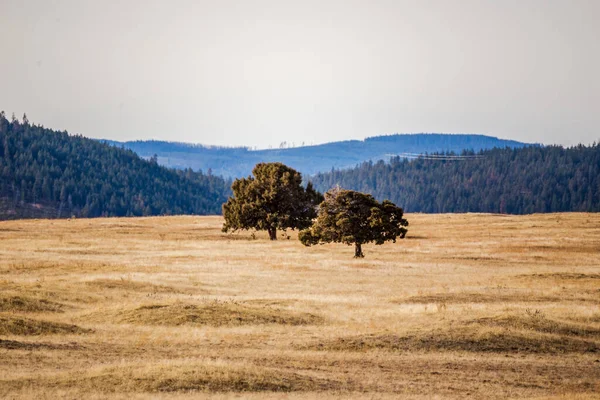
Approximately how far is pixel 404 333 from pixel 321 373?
7.43 metres

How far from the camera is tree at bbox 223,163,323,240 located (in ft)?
322

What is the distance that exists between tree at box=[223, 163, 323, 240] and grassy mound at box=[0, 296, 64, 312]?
5860cm

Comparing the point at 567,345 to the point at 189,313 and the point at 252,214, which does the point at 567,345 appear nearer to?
the point at 189,313

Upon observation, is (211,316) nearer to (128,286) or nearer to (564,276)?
(128,286)

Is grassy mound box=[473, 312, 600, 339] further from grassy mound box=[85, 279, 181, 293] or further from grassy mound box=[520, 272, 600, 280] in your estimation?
grassy mound box=[520, 272, 600, 280]

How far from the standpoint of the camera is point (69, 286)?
45.9 m

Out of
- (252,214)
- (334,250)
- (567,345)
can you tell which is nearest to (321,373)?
(567,345)

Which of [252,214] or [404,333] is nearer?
[404,333]

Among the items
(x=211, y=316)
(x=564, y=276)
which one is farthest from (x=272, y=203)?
(x=211, y=316)

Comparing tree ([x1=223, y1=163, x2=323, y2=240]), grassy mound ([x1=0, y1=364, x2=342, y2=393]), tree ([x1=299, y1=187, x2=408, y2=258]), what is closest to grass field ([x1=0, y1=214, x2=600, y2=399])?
grassy mound ([x1=0, y1=364, x2=342, y2=393])

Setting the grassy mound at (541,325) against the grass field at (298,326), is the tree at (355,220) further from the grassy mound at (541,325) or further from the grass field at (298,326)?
the grassy mound at (541,325)

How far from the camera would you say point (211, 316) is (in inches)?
1421

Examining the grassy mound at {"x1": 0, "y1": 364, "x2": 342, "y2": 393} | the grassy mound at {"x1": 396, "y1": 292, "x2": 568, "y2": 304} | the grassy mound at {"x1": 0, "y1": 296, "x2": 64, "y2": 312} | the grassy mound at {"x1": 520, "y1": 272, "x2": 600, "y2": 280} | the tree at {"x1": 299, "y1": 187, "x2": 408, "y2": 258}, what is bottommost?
the grassy mound at {"x1": 0, "y1": 364, "x2": 342, "y2": 393}

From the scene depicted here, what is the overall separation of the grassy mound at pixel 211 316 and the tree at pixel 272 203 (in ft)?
196
